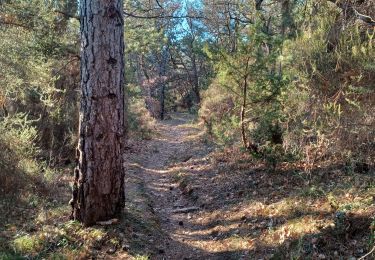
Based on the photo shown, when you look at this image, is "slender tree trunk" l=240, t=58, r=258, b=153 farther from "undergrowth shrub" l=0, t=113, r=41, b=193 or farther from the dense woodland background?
"undergrowth shrub" l=0, t=113, r=41, b=193

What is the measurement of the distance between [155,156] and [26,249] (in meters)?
11.0

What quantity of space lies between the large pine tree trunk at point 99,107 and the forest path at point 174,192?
4.37ft

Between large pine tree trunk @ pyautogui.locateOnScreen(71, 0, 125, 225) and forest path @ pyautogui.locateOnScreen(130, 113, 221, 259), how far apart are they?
52.5 inches

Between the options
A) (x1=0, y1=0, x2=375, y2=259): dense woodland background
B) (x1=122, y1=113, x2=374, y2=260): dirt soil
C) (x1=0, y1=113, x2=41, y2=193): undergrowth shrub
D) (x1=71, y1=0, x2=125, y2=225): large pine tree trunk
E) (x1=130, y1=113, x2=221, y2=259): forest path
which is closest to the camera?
(x1=122, y1=113, x2=374, y2=260): dirt soil

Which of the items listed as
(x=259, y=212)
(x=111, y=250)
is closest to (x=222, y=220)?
(x=259, y=212)

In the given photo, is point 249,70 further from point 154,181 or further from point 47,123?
point 47,123

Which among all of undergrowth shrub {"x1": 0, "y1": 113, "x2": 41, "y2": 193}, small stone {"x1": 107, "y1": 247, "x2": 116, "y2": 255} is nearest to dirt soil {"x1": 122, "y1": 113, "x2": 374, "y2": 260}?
small stone {"x1": 107, "y1": 247, "x2": 116, "y2": 255}

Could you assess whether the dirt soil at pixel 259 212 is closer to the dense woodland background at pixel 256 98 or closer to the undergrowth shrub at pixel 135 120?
the dense woodland background at pixel 256 98

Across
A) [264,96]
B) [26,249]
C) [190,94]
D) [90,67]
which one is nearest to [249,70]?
[264,96]

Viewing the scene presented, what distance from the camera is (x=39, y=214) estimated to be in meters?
6.82

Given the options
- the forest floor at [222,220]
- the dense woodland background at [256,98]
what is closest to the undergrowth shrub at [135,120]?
the dense woodland background at [256,98]

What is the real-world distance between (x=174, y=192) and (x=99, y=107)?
5.07m

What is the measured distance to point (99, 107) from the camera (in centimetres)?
568

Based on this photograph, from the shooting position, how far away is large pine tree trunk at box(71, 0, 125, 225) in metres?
5.64
